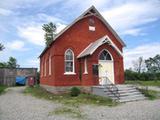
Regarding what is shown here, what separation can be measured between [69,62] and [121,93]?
21.0 ft

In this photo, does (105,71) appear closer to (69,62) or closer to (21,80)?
(69,62)

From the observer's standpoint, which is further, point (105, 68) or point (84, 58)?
point (105, 68)

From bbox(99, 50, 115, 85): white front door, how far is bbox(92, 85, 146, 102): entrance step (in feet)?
7.56

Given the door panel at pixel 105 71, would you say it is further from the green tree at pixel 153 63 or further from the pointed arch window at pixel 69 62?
the green tree at pixel 153 63

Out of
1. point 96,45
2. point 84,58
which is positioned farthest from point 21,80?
point 96,45

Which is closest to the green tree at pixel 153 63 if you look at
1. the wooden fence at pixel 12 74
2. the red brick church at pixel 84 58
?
the wooden fence at pixel 12 74

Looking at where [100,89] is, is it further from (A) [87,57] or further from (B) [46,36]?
(B) [46,36]

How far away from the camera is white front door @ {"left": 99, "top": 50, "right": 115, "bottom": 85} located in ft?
70.2

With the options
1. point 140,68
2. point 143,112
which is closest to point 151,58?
point 140,68

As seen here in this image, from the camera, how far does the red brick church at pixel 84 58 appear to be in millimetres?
20922

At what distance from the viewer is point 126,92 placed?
18250 millimetres

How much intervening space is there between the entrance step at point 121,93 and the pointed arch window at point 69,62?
3711 mm

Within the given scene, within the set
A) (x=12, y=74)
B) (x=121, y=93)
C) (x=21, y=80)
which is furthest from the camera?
(x=21, y=80)

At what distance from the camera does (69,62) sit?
72.5 feet
